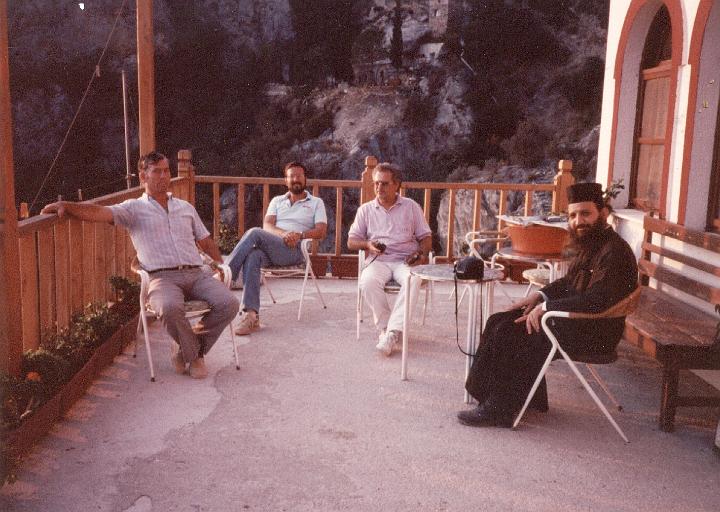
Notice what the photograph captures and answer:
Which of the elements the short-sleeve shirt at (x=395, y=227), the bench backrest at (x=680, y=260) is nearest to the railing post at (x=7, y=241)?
the short-sleeve shirt at (x=395, y=227)

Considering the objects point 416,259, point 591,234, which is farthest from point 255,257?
point 591,234

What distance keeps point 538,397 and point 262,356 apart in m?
1.75

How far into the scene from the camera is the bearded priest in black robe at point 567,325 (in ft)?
10.3

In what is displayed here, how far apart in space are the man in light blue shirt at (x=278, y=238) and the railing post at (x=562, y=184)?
98.3 inches

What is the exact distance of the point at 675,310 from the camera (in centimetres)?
392

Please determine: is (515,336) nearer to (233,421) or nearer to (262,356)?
(233,421)

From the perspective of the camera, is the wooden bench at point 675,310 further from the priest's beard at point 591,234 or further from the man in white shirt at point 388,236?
the man in white shirt at point 388,236

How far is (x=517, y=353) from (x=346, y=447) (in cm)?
92

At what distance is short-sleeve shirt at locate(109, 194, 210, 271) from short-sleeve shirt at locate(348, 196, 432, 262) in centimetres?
116

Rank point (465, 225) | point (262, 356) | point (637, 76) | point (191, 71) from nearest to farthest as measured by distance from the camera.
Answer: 1. point (262, 356)
2. point (637, 76)
3. point (465, 225)
4. point (191, 71)

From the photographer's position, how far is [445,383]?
3.97 meters

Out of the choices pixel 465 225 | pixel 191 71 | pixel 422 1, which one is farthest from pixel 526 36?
pixel 191 71

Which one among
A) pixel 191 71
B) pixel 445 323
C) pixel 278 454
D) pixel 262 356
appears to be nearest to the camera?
pixel 278 454

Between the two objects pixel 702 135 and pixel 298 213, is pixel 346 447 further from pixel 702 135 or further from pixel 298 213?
pixel 702 135
